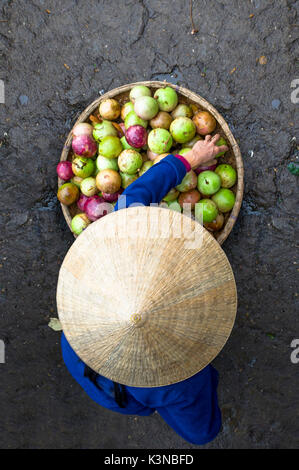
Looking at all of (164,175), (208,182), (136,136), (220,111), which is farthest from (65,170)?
(220,111)

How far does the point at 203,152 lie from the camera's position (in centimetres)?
205

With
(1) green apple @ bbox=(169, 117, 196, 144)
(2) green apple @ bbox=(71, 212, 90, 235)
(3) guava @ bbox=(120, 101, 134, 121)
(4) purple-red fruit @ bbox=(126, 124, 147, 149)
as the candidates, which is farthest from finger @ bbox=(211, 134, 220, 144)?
(2) green apple @ bbox=(71, 212, 90, 235)

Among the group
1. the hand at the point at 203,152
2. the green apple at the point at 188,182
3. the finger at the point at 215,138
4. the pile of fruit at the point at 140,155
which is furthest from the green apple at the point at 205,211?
the finger at the point at 215,138

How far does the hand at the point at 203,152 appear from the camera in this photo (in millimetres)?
2029

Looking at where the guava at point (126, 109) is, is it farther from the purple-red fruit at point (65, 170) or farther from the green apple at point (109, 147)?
the purple-red fruit at point (65, 170)

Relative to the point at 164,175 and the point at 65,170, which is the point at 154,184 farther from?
the point at 65,170

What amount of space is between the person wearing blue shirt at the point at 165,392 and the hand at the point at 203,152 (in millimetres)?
123

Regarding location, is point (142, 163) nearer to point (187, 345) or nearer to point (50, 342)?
point (187, 345)

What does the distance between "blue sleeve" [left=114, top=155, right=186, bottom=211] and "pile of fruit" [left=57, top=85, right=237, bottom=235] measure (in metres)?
0.24

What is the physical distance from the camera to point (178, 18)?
8.15 ft

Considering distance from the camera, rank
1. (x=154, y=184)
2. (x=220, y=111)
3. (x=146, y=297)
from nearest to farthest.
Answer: (x=146, y=297), (x=154, y=184), (x=220, y=111)

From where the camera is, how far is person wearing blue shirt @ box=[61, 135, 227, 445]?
150cm

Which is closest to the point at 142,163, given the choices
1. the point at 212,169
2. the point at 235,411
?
the point at 212,169

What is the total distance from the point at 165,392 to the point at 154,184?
917mm
